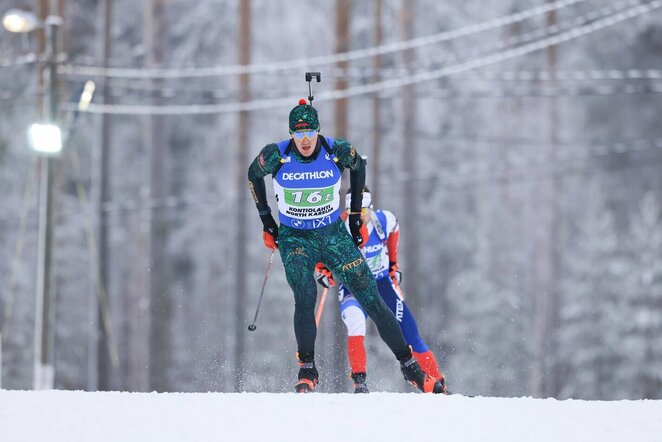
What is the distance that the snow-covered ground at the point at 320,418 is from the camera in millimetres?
5582

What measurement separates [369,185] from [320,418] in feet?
69.5

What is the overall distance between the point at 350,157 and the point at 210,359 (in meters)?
30.3

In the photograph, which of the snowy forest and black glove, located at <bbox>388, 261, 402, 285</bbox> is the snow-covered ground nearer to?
black glove, located at <bbox>388, 261, 402, 285</bbox>

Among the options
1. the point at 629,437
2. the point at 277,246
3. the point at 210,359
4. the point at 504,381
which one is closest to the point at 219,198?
the point at 210,359

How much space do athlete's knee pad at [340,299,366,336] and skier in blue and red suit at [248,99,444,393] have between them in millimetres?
703

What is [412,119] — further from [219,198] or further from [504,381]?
[219,198]

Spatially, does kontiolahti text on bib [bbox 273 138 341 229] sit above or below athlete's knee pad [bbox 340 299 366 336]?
above

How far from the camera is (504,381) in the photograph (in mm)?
29281

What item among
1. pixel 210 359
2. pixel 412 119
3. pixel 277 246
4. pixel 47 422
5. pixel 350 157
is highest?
pixel 412 119

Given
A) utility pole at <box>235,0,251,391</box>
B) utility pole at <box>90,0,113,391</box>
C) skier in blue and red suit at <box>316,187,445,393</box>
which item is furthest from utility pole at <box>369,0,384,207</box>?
skier in blue and red suit at <box>316,187,445,393</box>

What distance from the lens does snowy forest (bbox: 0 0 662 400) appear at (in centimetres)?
2681

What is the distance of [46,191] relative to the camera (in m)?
16.2

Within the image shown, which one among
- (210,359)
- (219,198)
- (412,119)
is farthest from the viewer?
(219,198)

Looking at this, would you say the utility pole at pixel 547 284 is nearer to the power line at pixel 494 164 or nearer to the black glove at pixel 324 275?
the power line at pixel 494 164
